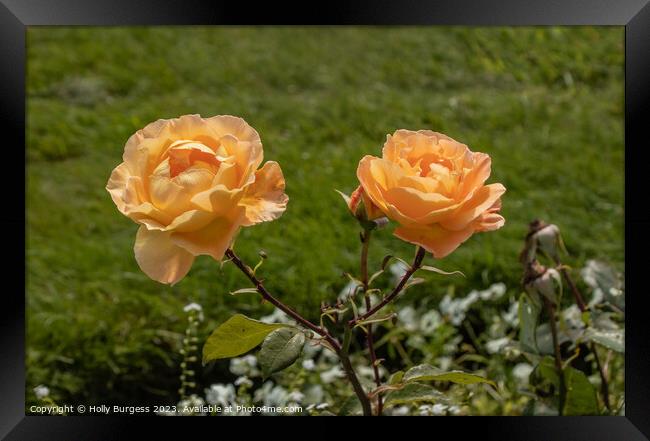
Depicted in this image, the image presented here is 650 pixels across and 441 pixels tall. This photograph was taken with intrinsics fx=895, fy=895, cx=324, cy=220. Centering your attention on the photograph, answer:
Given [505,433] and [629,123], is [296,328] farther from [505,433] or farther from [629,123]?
[629,123]

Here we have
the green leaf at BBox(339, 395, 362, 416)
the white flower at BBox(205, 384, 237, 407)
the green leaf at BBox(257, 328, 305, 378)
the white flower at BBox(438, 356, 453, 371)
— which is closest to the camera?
the green leaf at BBox(257, 328, 305, 378)

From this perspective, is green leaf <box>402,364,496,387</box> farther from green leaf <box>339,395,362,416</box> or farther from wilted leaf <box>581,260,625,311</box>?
wilted leaf <box>581,260,625,311</box>

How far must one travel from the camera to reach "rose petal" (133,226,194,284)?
0.80m

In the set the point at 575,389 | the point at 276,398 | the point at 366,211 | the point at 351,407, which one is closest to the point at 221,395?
the point at 276,398

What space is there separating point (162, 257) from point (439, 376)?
31 cm

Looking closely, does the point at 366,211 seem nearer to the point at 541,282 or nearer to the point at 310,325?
the point at 310,325

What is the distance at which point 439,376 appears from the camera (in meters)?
0.91

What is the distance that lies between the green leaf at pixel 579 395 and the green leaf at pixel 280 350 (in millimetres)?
451

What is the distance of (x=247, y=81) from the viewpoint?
2678mm

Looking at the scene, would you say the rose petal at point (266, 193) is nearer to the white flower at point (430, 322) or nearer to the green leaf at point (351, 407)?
the green leaf at point (351, 407)

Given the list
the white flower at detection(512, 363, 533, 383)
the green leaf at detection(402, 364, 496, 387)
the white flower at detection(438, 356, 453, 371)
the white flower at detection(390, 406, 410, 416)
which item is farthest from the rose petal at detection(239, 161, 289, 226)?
the white flower at detection(438, 356, 453, 371)

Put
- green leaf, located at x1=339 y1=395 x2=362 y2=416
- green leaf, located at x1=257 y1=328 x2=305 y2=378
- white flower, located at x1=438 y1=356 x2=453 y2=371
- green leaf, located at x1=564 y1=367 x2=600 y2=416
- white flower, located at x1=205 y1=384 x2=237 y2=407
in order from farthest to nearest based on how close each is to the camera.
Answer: white flower, located at x1=438 y1=356 x2=453 y2=371 → white flower, located at x1=205 y1=384 x2=237 y2=407 → green leaf, located at x1=564 y1=367 x2=600 y2=416 → green leaf, located at x1=339 y1=395 x2=362 y2=416 → green leaf, located at x1=257 y1=328 x2=305 y2=378

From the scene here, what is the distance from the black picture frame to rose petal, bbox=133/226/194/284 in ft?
0.98

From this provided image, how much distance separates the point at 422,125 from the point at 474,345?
0.84 meters
